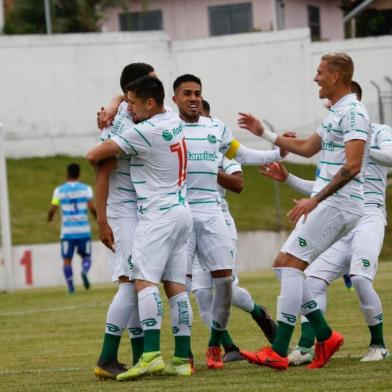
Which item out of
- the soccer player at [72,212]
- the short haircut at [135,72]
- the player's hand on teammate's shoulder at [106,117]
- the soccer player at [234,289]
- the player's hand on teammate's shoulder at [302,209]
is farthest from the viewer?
the soccer player at [72,212]

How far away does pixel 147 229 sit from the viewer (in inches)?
388

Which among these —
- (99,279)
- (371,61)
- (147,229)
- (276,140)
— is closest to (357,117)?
(276,140)

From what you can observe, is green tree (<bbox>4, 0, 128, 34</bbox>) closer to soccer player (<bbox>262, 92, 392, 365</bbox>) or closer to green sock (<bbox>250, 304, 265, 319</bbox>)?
green sock (<bbox>250, 304, 265, 319</bbox>)

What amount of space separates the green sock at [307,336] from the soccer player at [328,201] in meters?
0.61

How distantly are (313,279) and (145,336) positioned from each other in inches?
78.5

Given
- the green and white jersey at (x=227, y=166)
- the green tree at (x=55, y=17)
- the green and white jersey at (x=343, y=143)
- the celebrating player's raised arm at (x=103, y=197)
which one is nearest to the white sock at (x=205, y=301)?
the green and white jersey at (x=227, y=166)

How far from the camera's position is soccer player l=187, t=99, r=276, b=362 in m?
11.5

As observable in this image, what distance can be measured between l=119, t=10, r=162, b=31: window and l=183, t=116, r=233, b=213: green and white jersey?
45806mm

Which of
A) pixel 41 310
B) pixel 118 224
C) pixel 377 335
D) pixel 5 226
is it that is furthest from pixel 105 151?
pixel 5 226

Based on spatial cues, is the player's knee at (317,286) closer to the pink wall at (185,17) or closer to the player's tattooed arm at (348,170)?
the player's tattooed arm at (348,170)

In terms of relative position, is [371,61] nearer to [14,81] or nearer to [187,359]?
[14,81]

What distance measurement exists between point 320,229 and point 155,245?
1191 millimetres

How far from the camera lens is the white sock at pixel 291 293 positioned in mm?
9953

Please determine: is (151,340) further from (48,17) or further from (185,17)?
(185,17)
